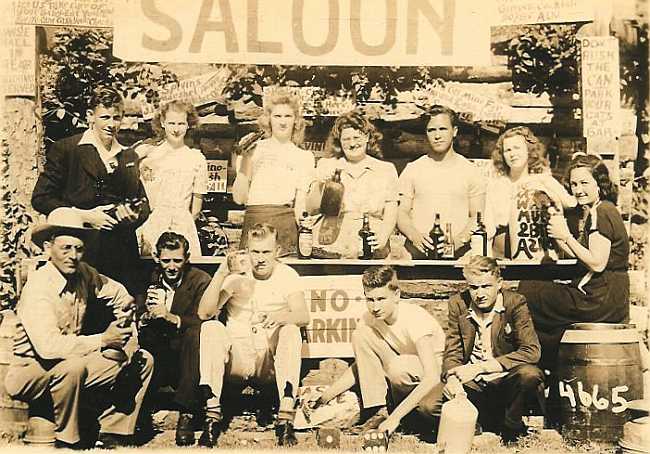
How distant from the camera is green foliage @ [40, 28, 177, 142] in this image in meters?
5.34

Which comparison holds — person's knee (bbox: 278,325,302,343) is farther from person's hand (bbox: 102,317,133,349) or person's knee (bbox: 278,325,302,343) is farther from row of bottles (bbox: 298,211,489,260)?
person's hand (bbox: 102,317,133,349)

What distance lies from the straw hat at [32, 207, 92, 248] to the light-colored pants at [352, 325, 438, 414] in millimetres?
1943

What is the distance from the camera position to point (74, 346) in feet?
17.1

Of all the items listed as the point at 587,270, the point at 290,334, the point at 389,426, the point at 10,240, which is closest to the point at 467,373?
the point at 389,426

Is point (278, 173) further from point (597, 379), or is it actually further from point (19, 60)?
point (597, 379)

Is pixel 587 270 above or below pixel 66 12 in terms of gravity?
below

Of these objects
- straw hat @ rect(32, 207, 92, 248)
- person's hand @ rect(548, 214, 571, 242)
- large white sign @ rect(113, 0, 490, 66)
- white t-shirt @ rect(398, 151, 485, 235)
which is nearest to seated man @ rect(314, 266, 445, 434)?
white t-shirt @ rect(398, 151, 485, 235)

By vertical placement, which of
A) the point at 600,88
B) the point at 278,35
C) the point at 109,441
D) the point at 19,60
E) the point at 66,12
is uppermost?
the point at 66,12

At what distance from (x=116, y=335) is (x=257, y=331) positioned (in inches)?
34.7

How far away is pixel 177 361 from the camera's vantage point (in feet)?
17.2

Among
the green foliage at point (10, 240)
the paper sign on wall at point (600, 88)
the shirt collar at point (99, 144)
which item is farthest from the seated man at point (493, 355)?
the green foliage at point (10, 240)

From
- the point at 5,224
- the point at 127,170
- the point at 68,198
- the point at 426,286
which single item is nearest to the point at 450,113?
the point at 426,286

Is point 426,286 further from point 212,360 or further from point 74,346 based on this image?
point 74,346

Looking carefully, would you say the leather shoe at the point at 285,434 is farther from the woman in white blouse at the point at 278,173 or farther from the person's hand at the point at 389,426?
the woman in white blouse at the point at 278,173
